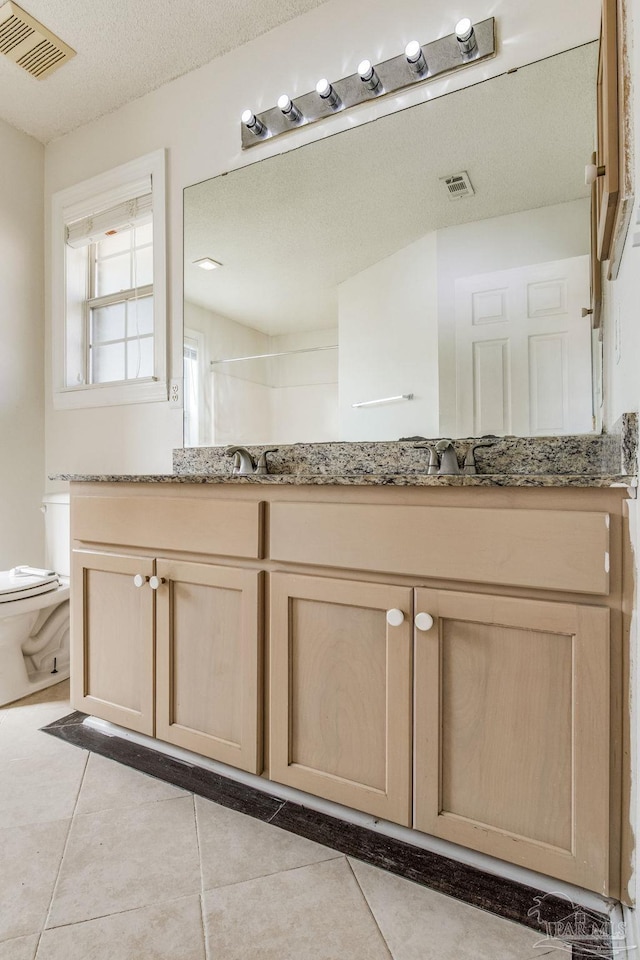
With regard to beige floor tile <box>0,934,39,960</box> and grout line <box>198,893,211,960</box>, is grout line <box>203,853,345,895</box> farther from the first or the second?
beige floor tile <box>0,934,39,960</box>

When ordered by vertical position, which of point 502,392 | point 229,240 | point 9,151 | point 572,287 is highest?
point 9,151

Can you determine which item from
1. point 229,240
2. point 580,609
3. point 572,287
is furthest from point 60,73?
point 580,609

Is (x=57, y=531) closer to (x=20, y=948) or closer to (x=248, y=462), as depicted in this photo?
(x=248, y=462)

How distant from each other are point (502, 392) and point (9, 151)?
258 centimetres

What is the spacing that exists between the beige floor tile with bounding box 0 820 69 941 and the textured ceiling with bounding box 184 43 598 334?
1.58 m

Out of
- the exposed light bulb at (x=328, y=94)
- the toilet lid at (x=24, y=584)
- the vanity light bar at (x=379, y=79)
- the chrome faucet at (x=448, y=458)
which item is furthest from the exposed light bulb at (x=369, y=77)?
the toilet lid at (x=24, y=584)

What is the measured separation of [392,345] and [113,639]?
123 cm

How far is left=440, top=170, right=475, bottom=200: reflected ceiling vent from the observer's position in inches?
61.5

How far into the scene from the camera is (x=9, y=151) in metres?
2.51

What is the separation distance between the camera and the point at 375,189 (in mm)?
1702

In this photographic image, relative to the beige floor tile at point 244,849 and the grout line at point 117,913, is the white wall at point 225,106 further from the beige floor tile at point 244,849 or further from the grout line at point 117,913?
the grout line at point 117,913

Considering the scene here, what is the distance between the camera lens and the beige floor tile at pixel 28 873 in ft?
3.24

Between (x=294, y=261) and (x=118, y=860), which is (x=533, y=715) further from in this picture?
(x=294, y=261)

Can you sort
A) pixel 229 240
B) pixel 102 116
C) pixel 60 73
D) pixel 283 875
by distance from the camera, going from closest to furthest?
pixel 283 875, pixel 229 240, pixel 60 73, pixel 102 116
